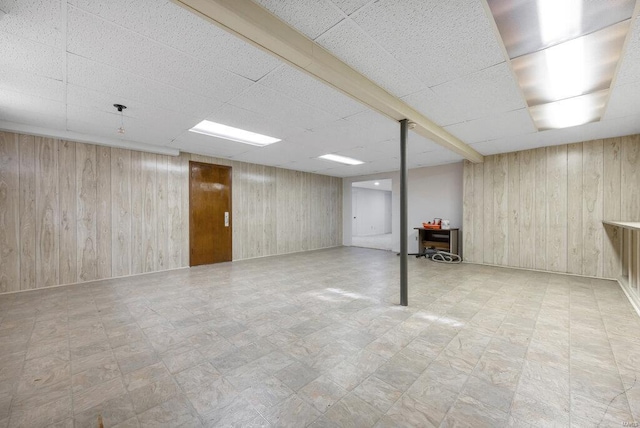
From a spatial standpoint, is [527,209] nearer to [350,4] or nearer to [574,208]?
[574,208]

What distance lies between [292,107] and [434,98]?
5.55 ft

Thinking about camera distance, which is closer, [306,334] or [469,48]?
[469,48]

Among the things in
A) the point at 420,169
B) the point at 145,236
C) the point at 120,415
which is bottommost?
the point at 120,415

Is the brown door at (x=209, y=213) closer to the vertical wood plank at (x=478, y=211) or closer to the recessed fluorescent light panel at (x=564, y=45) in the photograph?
the recessed fluorescent light panel at (x=564, y=45)

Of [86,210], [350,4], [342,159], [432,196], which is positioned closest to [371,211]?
[432,196]

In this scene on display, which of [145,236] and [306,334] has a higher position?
[145,236]

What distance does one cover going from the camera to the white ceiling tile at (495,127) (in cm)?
348

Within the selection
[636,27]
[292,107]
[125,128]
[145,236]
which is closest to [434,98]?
[636,27]

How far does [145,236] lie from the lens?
5.06 metres

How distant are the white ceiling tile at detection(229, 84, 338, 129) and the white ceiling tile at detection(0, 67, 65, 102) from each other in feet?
5.64

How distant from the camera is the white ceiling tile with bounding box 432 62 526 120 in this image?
2.44 meters

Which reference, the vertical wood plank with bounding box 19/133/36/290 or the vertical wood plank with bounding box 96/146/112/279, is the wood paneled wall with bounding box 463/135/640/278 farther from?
the vertical wood plank with bounding box 19/133/36/290

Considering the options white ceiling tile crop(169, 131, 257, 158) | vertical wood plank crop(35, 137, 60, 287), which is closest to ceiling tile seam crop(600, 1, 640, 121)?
white ceiling tile crop(169, 131, 257, 158)

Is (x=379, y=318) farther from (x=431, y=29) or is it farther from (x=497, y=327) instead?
(x=431, y=29)
